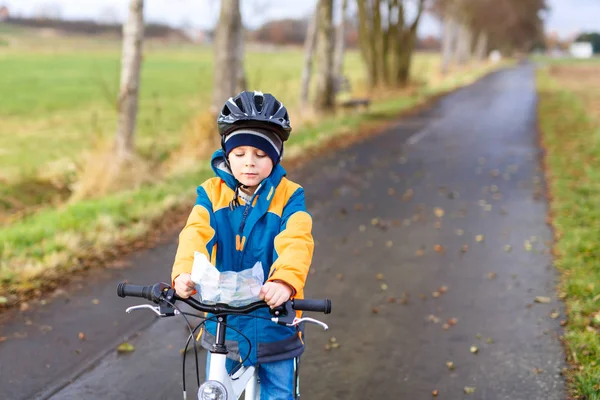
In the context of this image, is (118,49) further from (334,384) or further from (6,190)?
(334,384)

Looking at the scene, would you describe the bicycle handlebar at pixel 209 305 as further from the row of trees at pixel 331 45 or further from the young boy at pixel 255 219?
the row of trees at pixel 331 45

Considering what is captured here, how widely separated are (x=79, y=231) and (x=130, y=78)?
3.93 metres

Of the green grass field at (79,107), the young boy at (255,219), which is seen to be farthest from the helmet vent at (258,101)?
the green grass field at (79,107)

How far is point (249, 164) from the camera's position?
2.86m

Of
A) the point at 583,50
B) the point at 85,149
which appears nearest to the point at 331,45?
the point at 85,149

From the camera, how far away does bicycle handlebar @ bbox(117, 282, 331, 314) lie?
7.89 ft

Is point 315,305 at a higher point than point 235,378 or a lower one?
higher

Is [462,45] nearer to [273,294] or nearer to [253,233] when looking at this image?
[253,233]

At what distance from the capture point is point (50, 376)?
452 cm

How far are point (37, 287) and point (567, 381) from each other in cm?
456

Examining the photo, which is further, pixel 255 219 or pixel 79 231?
pixel 79 231

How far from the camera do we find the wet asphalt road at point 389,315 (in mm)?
4543

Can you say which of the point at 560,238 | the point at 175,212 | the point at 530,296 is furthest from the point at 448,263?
the point at 175,212

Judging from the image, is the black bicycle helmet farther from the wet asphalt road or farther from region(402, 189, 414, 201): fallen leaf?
region(402, 189, 414, 201): fallen leaf
